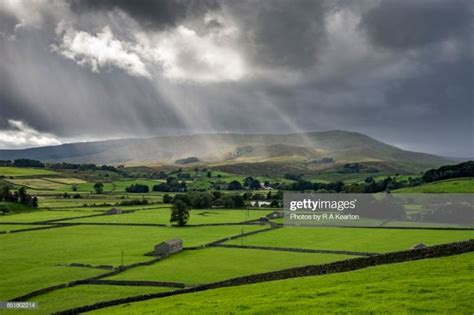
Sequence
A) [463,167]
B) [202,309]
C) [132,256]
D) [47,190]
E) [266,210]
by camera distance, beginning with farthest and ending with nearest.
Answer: [47,190], [463,167], [266,210], [132,256], [202,309]

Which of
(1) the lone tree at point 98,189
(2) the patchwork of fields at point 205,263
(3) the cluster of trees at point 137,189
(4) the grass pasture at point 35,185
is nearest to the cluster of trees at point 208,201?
(2) the patchwork of fields at point 205,263

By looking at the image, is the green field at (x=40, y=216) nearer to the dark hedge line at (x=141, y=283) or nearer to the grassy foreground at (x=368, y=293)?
the dark hedge line at (x=141, y=283)

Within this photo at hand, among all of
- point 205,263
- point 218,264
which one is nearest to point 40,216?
point 205,263

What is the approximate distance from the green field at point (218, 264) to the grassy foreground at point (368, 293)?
66.6 feet

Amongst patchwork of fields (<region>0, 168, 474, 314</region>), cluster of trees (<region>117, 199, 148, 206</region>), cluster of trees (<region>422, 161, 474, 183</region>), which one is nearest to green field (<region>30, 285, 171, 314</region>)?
patchwork of fields (<region>0, 168, 474, 314</region>)

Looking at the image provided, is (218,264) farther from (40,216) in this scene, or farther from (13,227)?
(40,216)

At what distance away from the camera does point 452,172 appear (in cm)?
15700

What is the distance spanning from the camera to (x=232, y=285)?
114ft

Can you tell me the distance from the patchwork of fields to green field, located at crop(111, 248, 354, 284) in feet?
0.41

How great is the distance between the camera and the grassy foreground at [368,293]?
19.5 metres

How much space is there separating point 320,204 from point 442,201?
99.1 ft

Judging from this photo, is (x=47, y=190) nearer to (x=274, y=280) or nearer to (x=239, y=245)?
(x=239, y=245)

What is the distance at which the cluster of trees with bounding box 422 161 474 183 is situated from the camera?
15275cm

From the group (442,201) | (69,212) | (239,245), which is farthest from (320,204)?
(69,212)
